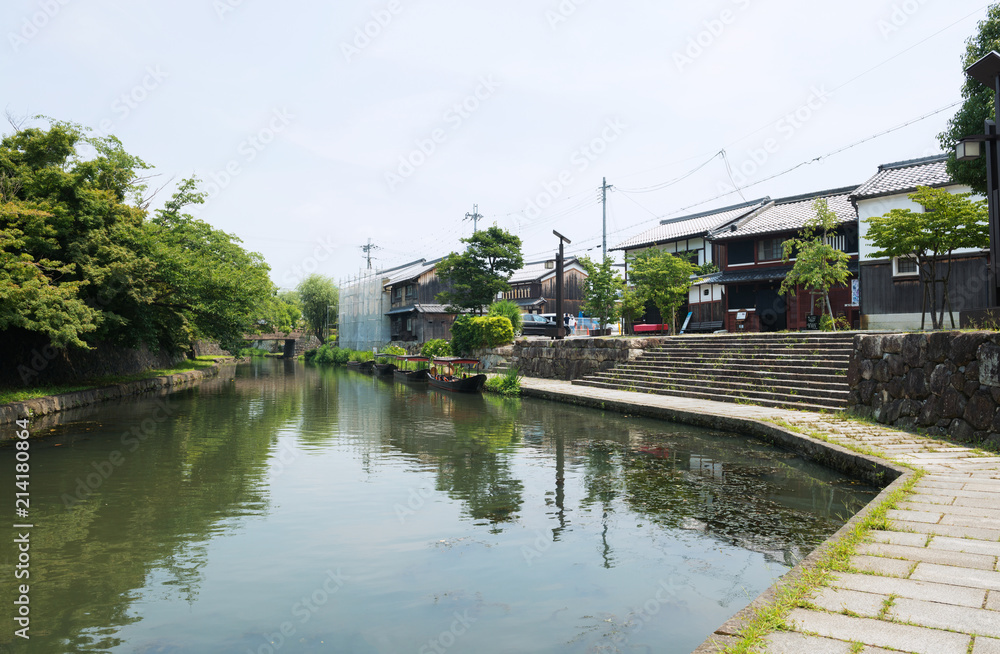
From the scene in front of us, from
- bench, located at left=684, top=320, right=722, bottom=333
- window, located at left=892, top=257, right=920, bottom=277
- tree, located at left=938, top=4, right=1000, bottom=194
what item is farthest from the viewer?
bench, located at left=684, top=320, right=722, bottom=333

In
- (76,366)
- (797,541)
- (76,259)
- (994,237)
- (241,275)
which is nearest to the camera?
(797,541)

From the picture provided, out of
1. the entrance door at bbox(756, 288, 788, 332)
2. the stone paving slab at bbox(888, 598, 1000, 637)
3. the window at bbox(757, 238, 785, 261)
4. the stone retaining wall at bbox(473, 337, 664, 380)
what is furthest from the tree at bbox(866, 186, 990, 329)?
the window at bbox(757, 238, 785, 261)

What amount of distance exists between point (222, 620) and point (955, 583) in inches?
221

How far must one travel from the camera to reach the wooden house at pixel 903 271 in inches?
898

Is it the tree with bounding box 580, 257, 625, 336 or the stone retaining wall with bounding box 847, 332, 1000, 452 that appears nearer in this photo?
the stone retaining wall with bounding box 847, 332, 1000, 452

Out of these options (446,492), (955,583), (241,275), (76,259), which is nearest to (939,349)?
(955,583)

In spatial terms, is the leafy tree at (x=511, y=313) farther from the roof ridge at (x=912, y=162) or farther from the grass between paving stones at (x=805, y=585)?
the grass between paving stones at (x=805, y=585)

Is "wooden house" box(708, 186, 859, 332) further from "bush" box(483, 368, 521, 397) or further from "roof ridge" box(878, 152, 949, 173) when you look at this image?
"bush" box(483, 368, 521, 397)

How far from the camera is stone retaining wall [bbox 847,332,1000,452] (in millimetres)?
9344

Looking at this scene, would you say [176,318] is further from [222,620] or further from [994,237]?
[994,237]

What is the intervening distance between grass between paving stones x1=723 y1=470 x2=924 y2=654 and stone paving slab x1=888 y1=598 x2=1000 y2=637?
51cm

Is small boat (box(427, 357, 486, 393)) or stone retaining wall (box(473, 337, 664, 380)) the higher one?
stone retaining wall (box(473, 337, 664, 380))

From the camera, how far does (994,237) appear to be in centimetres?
1036

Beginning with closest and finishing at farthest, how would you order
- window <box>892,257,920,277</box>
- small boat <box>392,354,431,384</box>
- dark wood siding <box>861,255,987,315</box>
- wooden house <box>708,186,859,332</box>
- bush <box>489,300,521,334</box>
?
dark wood siding <box>861,255,987,315</box>
window <box>892,257,920,277</box>
wooden house <box>708,186,859,332</box>
small boat <box>392,354,431,384</box>
bush <box>489,300,521,334</box>
